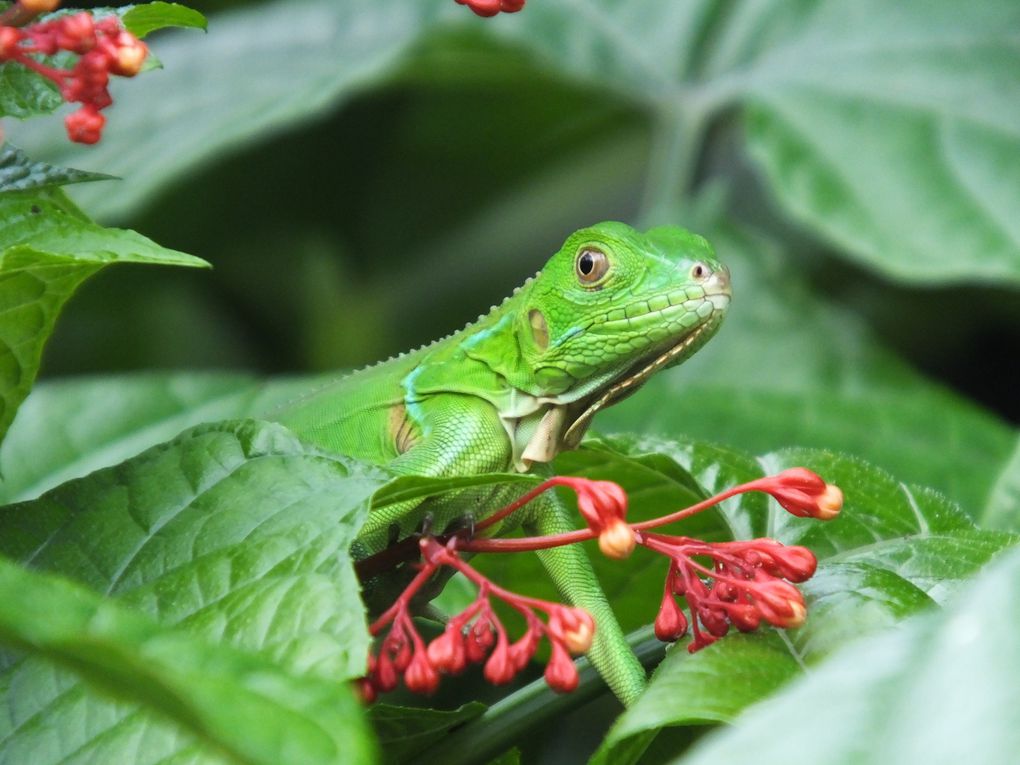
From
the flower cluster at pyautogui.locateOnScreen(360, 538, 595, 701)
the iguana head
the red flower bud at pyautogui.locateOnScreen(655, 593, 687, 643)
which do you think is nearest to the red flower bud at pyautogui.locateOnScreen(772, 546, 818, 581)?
the red flower bud at pyautogui.locateOnScreen(655, 593, 687, 643)

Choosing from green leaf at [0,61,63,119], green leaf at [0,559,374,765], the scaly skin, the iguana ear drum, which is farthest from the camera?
the iguana ear drum

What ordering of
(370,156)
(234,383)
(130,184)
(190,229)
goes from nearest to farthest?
(234,383) → (130,184) → (190,229) → (370,156)

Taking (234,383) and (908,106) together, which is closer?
(234,383)

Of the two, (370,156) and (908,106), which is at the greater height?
(908,106)

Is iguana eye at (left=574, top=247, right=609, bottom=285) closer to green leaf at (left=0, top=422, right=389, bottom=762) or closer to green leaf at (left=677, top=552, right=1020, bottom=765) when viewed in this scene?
green leaf at (left=0, top=422, right=389, bottom=762)

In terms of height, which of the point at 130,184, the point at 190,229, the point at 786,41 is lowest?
the point at 190,229

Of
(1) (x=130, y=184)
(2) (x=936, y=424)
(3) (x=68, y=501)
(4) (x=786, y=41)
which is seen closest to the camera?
(3) (x=68, y=501)

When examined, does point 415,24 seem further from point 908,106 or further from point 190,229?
point 908,106

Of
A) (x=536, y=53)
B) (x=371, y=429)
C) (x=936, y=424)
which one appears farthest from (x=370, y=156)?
(x=371, y=429)
